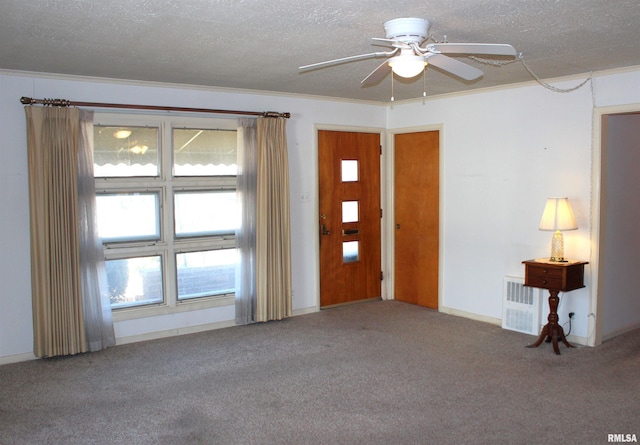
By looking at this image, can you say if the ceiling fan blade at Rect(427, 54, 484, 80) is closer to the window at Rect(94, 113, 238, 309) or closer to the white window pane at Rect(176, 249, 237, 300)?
the window at Rect(94, 113, 238, 309)

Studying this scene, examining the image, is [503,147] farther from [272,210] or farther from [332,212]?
[272,210]

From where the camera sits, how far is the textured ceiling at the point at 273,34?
2.96 meters

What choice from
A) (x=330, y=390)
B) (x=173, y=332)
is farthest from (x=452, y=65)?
(x=173, y=332)

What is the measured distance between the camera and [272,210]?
5777 millimetres

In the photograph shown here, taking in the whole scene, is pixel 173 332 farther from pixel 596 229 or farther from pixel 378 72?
pixel 596 229

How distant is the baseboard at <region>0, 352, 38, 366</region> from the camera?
461 centimetres

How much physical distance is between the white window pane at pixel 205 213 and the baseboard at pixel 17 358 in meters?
1.65

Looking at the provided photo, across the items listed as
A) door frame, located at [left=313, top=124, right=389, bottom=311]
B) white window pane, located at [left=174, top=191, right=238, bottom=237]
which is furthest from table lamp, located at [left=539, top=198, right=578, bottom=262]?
white window pane, located at [left=174, top=191, right=238, bottom=237]

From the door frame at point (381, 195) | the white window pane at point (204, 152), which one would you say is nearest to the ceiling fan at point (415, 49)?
the white window pane at point (204, 152)

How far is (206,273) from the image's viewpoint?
5.67 m

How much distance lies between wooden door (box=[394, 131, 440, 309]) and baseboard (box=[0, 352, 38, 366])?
160 inches

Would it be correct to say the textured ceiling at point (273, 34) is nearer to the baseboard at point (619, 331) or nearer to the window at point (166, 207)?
the window at point (166, 207)

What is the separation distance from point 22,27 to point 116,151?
1.87 metres

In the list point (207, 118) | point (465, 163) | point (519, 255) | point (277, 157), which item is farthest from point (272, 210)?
point (519, 255)
